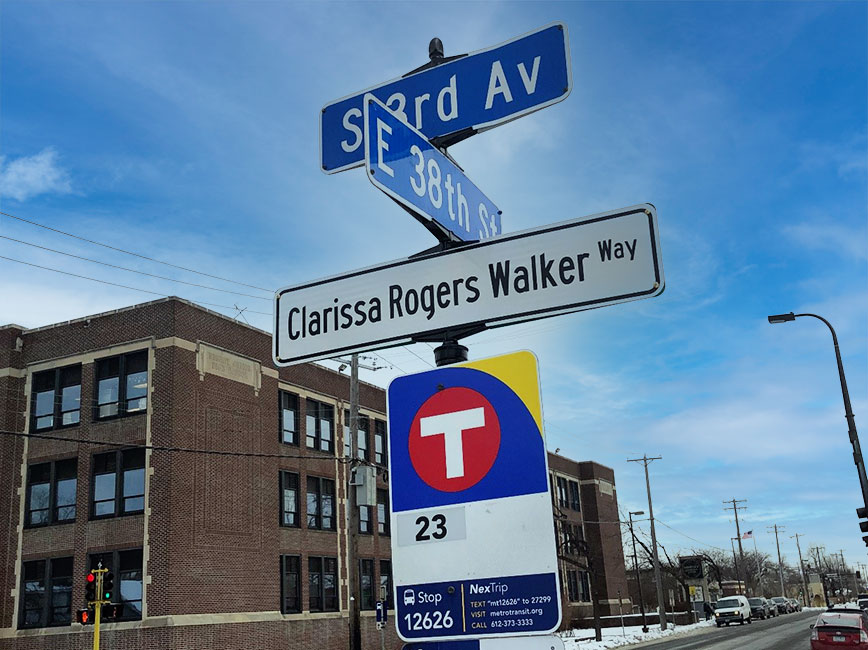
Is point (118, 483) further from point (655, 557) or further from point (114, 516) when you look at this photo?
point (655, 557)

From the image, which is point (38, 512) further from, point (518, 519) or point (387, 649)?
point (518, 519)

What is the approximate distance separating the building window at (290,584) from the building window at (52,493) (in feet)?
26.8

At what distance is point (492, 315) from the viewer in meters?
3.14

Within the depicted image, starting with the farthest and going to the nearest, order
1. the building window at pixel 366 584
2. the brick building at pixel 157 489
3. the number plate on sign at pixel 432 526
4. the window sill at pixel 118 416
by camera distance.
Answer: the building window at pixel 366 584 → the window sill at pixel 118 416 → the brick building at pixel 157 489 → the number plate on sign at pixel 432 526

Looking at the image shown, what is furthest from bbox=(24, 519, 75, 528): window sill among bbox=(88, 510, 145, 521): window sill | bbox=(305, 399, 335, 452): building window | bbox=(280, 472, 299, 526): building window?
bbox=(305, 399, 335, 452): building window

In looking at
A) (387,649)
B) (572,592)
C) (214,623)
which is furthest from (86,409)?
(572,592)

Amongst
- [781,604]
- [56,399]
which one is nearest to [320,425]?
[56,399]

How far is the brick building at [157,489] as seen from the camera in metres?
28.4

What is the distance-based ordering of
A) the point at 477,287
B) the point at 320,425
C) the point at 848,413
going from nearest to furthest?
the point at 477,287 < the point at 848,413 < the point at 320,425

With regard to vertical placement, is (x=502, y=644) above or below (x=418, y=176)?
below

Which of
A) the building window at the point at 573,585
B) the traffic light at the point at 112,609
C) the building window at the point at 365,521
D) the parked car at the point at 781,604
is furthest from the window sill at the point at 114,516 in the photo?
the parked car at the point at 781,604

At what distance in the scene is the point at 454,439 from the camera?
288 centimetres

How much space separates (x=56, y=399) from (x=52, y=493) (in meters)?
3.47

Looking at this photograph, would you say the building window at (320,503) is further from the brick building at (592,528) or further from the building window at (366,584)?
the brick building at (592,528)
